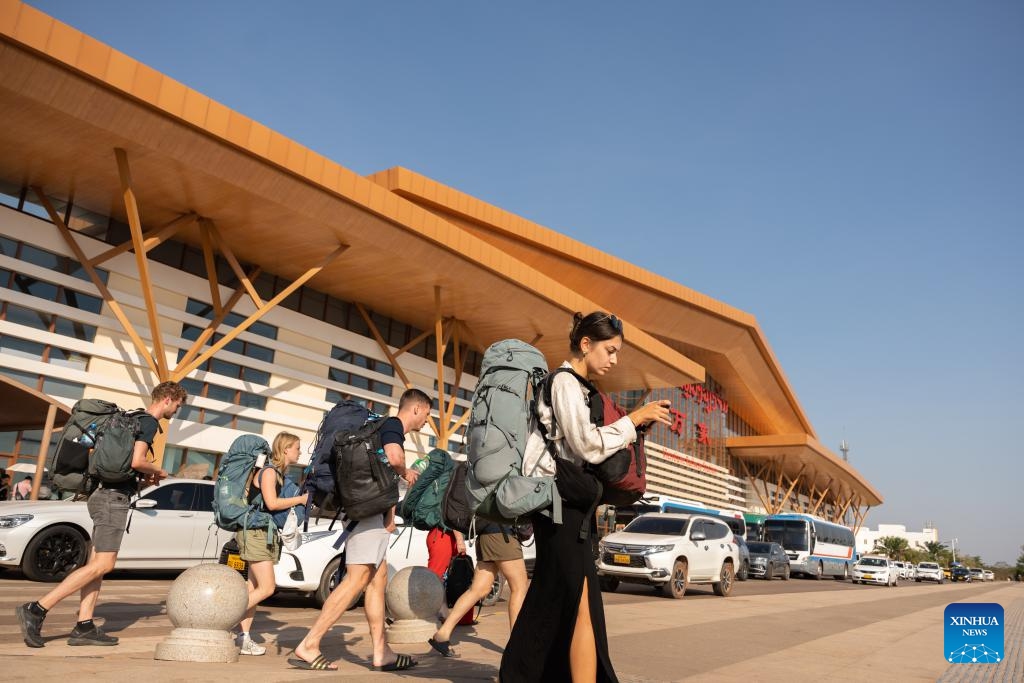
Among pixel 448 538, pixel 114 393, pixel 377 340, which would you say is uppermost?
pixel 377 340

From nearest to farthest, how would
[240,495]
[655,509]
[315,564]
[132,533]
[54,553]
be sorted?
[240,495] → [315,564] → [54,553] → [132,533] → [655,509]

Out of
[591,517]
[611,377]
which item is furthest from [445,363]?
[591,517]

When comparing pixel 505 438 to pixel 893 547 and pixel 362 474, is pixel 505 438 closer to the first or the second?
pixel 362 474

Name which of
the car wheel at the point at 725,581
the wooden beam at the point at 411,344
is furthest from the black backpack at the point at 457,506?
the wooden beam at the point at 411,344

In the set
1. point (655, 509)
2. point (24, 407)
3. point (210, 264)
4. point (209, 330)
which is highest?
point (210, 264)

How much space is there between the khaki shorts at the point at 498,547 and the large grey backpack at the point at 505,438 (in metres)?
2.22

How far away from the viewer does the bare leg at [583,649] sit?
10.5 feet

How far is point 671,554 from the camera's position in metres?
14.9

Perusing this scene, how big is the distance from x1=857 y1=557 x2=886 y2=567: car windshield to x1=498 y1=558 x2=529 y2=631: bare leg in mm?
37089

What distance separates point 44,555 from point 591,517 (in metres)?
9.51

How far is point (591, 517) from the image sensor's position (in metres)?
3.35

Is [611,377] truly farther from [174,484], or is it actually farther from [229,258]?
[174,484]

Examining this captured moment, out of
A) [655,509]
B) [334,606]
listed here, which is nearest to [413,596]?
[334,606]

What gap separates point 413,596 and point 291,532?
1.97m
